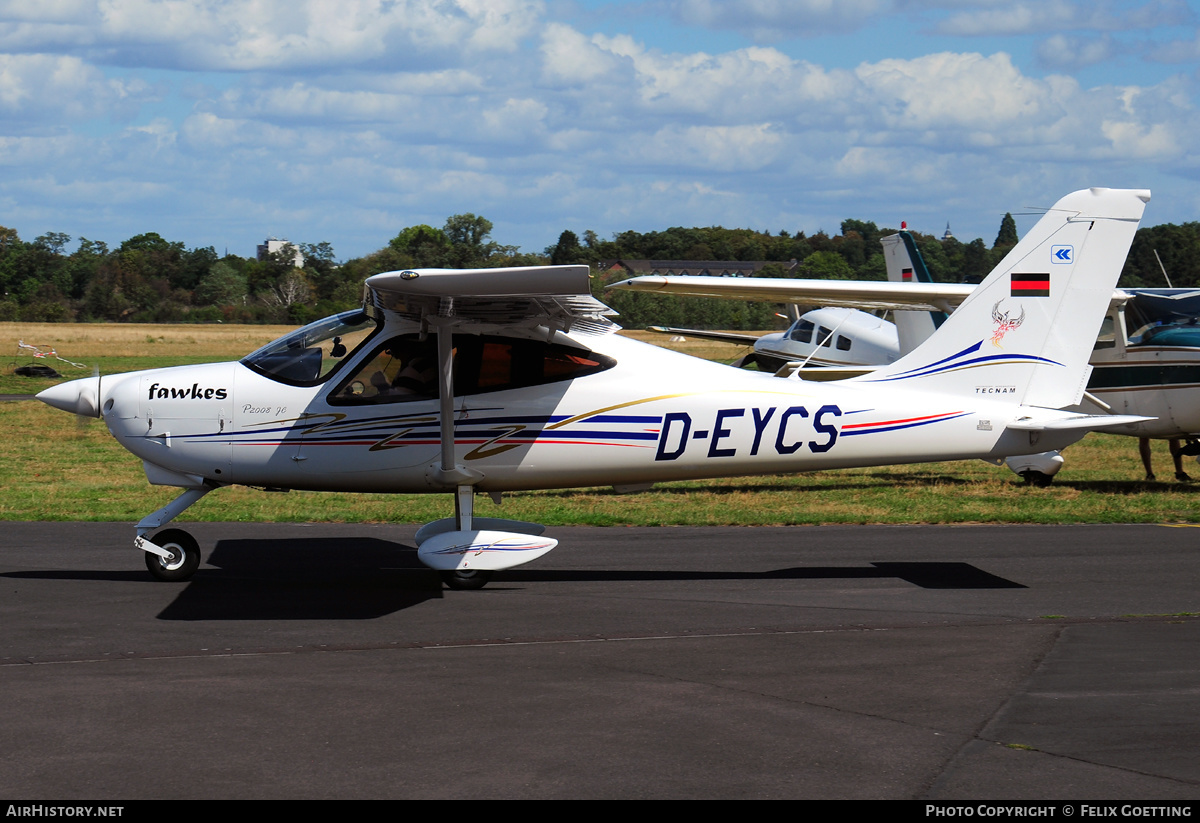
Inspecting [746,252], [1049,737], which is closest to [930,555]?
[1049,737]

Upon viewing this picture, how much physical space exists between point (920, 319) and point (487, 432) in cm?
1202

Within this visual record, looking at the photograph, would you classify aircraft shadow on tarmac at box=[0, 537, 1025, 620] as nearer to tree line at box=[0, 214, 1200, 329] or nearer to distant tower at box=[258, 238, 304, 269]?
tree line at box=[0, 214, 1200, 329]

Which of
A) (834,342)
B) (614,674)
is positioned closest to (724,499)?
(614,674)

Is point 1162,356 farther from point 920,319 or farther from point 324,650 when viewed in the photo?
point 324,650

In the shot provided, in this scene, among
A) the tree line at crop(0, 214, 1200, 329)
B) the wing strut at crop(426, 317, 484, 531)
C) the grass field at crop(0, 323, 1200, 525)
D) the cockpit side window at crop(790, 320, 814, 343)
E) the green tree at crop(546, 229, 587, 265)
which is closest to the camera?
the wing strut at crop(426, 317, 484, 531)

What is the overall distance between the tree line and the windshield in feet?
145

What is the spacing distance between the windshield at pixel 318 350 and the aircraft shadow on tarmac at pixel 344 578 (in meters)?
1.60

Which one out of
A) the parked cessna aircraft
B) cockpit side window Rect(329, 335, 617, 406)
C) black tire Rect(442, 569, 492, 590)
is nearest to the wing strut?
cockpit side window Rect(329, 335, 617, 406)

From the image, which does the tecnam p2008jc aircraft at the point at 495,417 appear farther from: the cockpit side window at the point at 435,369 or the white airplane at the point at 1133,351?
the white airplane at the point at 1133,351

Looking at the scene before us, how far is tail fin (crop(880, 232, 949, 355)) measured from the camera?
18.8m

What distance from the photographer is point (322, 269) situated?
9969 centimetres

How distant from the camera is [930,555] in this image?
9.72 metres

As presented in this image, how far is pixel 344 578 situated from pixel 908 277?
571 inches

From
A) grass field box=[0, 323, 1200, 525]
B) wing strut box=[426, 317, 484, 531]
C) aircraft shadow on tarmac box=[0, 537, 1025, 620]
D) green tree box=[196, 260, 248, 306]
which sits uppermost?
green tree box=[196, 260, 248, 306]
